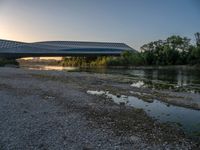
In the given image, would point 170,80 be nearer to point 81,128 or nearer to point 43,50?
point 81,128

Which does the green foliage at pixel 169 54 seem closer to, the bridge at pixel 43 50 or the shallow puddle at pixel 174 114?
the bridge at pixel 43 50

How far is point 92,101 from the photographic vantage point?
2434 cm

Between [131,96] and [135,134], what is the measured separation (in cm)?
1497

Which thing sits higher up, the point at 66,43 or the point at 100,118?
the point at 66,43

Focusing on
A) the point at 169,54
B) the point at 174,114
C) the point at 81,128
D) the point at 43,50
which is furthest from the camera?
the point at 43,50

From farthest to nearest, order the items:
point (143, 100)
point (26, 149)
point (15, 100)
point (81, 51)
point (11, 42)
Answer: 1. point (81, 51)
2. point (11, 42)
3. point (143, 100)
4. point (15, 100)
5. point (26, 149)

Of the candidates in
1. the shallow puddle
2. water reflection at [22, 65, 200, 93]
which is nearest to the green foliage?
water reflection at [22, 65, 200, 93]

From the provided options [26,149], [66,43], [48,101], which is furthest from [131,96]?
[66,43]

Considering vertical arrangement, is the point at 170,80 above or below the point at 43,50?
below

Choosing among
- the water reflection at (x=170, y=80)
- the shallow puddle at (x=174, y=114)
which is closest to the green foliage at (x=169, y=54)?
the water reflection at (x=170, y=80)

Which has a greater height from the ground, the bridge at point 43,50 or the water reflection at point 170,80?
the bridge at point 43,50

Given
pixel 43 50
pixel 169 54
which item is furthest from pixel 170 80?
pixel 43 50

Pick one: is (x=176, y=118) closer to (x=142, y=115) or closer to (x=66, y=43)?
(x=142, y=115)

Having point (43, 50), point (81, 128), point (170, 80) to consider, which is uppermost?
point (43, 50)
